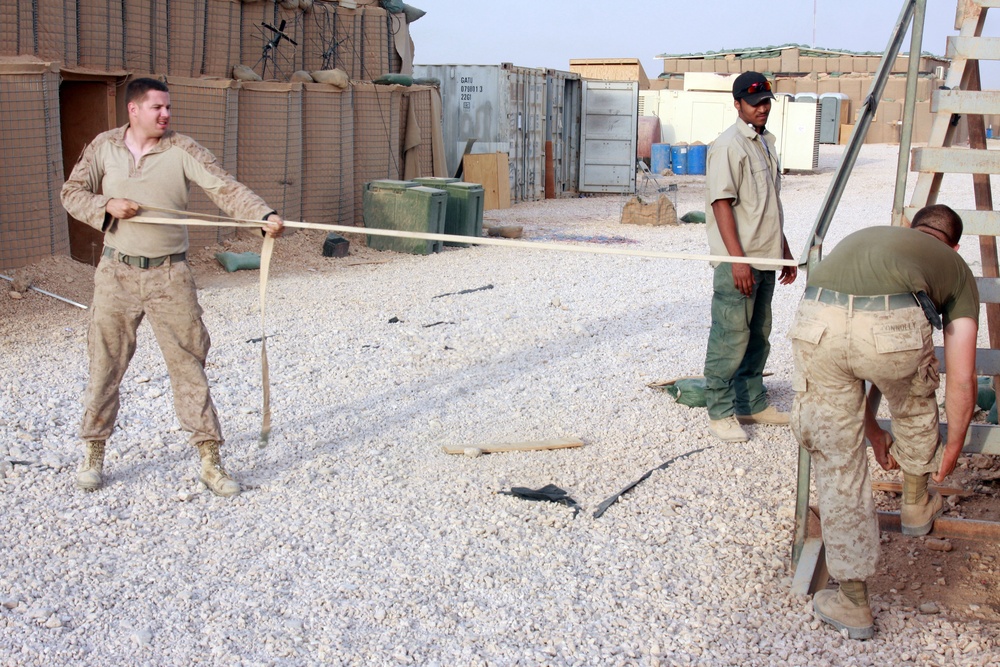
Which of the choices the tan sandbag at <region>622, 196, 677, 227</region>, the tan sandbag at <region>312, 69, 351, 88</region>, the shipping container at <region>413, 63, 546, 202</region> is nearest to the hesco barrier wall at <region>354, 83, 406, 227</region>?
the tan sandbag at <region>312, 69, 351, 88</region>

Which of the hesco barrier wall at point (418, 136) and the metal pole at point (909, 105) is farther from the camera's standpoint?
the hesco barrier wall at point (418, 136)

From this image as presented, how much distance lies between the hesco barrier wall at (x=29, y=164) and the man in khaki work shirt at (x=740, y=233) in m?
6.86

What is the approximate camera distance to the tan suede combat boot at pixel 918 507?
14.3 ft

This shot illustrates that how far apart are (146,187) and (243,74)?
8893mm

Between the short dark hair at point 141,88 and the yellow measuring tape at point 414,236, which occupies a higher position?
the short dark hair at point 141,88

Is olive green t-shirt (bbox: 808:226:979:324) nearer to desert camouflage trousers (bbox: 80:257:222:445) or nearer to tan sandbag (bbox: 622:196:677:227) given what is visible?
desert camouflage trousers (bbox: 80:257:222:445)

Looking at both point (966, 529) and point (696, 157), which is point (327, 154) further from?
point (696, 157)

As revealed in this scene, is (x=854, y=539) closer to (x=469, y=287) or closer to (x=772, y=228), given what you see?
(x=772, y=228)

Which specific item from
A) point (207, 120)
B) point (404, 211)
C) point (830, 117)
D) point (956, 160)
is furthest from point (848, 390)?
point (830, 117)

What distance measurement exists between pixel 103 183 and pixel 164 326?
0.73m

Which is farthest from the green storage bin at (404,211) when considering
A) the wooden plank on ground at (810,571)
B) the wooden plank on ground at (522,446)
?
the wooden plank on ground at (810,571)

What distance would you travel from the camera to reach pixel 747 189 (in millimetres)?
5473

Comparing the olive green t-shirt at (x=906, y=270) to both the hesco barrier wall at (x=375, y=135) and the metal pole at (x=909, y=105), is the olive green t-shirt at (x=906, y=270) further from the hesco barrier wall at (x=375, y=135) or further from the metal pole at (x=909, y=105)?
the hesco barrier wall at (x=375, y=135)

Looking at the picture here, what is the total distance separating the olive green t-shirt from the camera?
3395 millimetres
